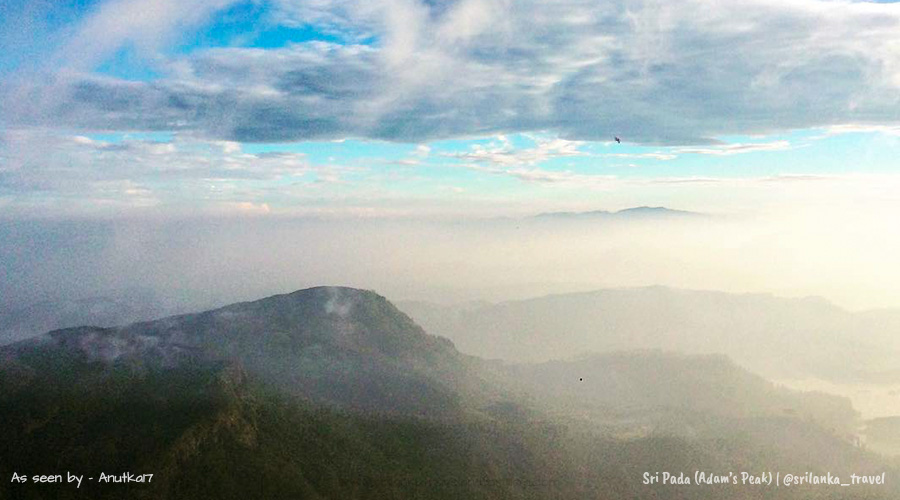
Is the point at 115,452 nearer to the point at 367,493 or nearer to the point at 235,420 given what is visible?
Answer: the point at 235,420

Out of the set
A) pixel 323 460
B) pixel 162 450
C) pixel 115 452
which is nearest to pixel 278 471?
pixel 323 460

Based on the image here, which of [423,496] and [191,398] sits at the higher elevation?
[191,398]

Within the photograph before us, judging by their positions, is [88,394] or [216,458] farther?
[88,394]

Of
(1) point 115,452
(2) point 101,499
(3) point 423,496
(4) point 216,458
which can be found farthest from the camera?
(3) point 423,496

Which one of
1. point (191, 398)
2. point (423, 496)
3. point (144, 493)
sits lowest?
point (423, 496)

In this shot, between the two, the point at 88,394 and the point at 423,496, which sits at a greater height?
the point at 88,394

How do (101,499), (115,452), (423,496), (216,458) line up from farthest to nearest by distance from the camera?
(423,496)
(216,458)
(115,452)
(101,499)

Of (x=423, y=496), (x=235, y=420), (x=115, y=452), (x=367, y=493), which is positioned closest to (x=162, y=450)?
(x=115, y=452)

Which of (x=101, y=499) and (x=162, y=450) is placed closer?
(x=101, y=499)

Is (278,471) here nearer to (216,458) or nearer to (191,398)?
(216,458)
